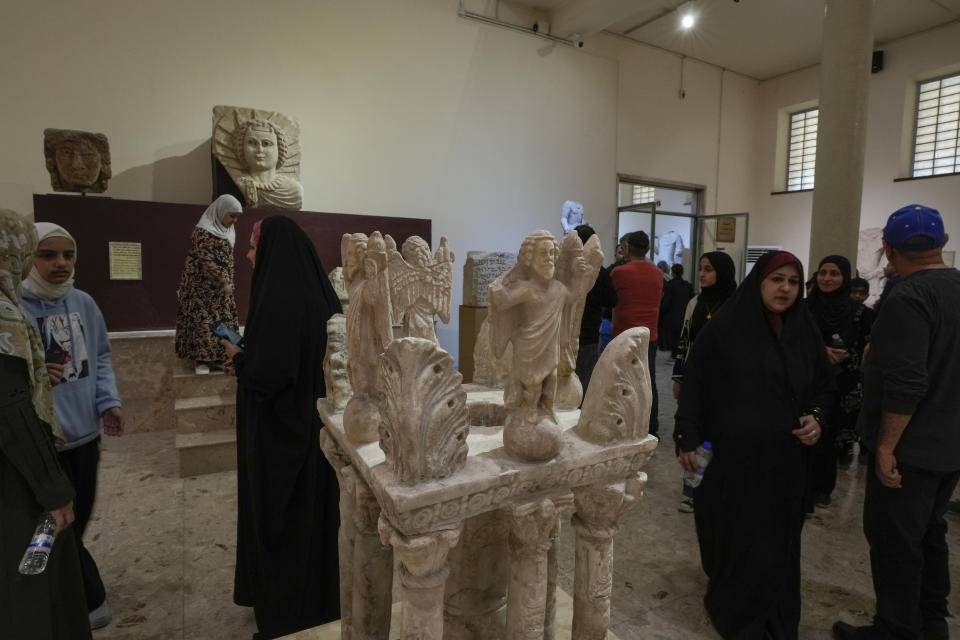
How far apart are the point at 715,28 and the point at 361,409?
30.0 feet

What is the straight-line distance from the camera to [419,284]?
1.86 meters

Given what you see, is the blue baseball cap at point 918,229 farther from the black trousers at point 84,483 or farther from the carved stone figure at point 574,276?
the black trousers at point 84,483

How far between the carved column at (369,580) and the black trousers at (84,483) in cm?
145

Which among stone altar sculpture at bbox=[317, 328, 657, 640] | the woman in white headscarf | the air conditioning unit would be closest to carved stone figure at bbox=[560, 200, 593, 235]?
the woman in white headscarf

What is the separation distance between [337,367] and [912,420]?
7.51 ft

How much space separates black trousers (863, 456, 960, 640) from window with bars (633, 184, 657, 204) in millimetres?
7301

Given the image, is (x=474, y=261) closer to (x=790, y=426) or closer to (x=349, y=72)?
(x=349, y=72)

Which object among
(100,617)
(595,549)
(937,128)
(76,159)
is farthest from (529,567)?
(937,128)

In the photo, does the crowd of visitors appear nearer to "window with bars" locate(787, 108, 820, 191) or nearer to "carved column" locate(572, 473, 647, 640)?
"carved column" locate(572, 473, 647, 640)

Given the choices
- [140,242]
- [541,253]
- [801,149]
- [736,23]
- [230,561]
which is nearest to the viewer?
[541,253]

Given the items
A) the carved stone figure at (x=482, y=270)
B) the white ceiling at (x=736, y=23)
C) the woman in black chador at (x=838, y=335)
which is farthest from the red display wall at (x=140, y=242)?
the white ceiling at (x=736, y=23)

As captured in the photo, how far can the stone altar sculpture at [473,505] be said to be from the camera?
1324mm

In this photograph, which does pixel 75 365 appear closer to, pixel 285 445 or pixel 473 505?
pixel 285 445

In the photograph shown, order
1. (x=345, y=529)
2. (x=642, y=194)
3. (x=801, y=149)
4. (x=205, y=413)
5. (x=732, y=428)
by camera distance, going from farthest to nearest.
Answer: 1. (x=801, y=149)
2. (x=642, y=194)
3. (x=205, y=413)
4. (x=732, y=428)
5. (x=345, y=529)
